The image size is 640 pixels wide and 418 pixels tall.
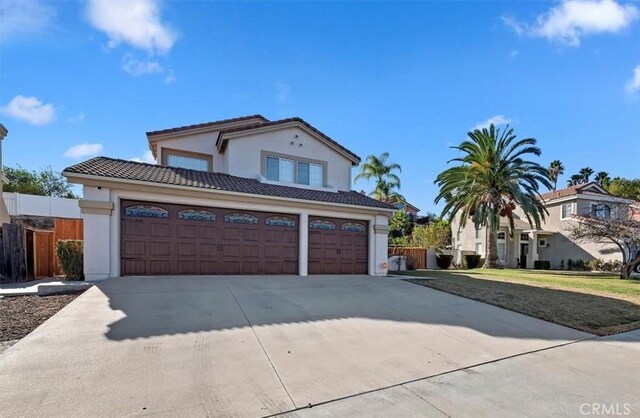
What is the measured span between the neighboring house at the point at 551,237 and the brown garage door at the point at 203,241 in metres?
20.9

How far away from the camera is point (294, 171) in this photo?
15.8m

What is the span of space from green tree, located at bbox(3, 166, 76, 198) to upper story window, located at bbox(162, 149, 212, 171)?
70.7 feet

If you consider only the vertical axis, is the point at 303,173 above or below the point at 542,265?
above

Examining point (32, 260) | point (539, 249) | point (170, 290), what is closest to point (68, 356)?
point (170, 290)

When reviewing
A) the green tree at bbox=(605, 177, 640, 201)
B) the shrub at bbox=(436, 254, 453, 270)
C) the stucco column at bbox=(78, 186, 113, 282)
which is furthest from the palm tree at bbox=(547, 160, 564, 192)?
the stucco column at bbox=(78, 186, 113, 282)

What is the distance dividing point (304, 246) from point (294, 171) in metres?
4.01

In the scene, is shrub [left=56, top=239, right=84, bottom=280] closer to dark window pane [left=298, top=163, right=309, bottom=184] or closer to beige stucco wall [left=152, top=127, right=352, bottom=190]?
beige stucco wall [left=152, top=127, right=352, bottom=190]

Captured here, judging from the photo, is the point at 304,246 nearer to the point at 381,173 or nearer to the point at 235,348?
the point at 235,348

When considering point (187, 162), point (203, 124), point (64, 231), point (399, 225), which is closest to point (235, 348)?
point (64, 231)

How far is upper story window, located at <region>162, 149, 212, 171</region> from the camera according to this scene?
15.8 m

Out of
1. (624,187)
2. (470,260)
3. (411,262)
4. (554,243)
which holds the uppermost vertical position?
(624,187)

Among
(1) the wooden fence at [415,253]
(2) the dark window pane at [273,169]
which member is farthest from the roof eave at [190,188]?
(1) the wooden fence at [415,253]

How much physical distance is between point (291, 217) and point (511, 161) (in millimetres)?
18077

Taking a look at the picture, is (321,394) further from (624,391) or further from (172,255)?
(172,255)
